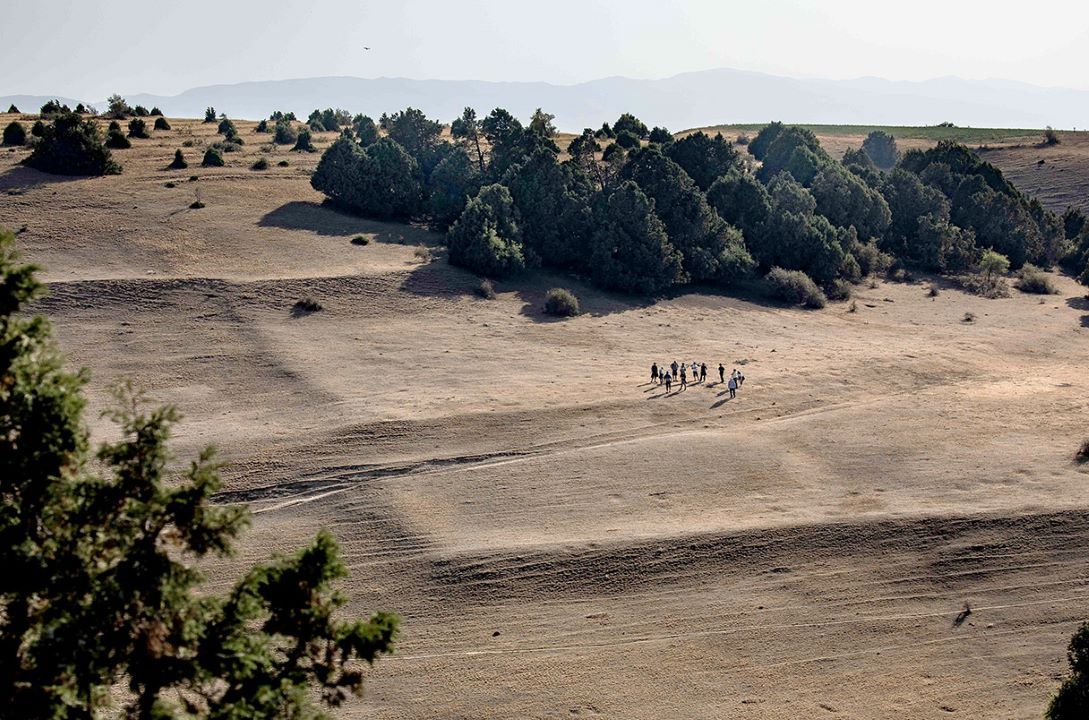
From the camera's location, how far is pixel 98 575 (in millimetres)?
9461

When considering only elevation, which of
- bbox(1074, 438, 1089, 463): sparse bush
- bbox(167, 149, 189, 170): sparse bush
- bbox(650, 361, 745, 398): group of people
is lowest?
bbox(1074, 438, 1089, 463): sparse bush

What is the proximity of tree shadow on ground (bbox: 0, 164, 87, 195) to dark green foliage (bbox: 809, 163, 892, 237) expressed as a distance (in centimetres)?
4867

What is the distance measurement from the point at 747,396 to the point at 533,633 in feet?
58.0

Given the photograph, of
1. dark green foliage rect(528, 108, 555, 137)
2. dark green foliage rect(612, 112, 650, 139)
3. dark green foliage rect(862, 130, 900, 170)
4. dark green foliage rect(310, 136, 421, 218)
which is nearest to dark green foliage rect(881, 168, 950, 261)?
dark green foliage rect(612, 112, 650, 139)

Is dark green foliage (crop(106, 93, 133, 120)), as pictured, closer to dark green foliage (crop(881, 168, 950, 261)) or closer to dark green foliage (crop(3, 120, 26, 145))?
dark green foliage (crop(3, 120, 26, 145))

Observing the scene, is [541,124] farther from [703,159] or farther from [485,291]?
[485,291]

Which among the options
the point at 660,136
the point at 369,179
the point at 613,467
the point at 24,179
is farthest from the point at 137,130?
the point at 613,467

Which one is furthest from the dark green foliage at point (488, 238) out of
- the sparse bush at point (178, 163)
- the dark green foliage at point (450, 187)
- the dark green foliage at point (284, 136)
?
the dark green foliage at point (284, 136)

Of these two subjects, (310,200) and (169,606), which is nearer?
(169,606)

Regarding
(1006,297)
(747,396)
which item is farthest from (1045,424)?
(1006,297)

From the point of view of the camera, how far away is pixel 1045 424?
32.6 m

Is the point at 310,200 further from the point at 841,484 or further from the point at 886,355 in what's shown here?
the point at 841,484

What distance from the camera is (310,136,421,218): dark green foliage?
191 feet

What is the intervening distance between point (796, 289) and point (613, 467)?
29871mm
